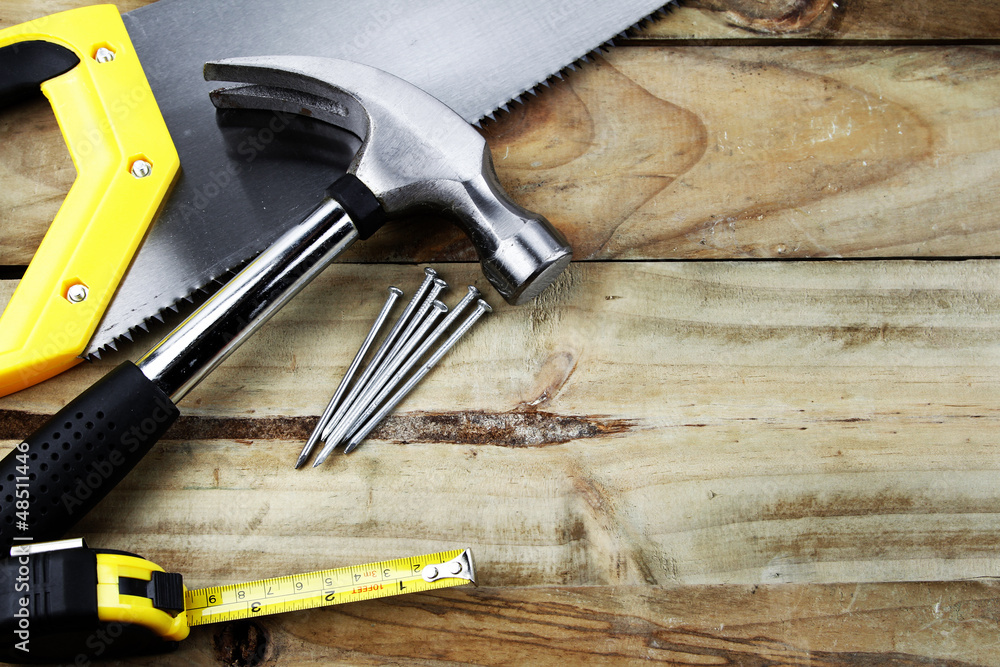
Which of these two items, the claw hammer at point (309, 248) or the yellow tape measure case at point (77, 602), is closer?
the yellow tape measure case at point (77, 602)

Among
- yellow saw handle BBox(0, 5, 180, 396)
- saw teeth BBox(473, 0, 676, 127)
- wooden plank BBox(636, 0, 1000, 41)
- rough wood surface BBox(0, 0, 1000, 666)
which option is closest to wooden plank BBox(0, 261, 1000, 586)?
rough wood surface BBox(0, 0, 1000, 666)

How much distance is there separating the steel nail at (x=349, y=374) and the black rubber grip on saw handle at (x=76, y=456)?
0.24 meters

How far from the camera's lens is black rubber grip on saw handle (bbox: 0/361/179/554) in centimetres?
104

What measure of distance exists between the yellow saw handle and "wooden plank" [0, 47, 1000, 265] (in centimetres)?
18

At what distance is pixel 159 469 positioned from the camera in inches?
49.3

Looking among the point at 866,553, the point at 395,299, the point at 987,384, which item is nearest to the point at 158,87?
the point at 395,299

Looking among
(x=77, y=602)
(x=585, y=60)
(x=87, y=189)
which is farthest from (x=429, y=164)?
(x=77, y=602)

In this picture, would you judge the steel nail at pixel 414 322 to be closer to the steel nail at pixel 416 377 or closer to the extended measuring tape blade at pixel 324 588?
the steel nail at pixel 416 377

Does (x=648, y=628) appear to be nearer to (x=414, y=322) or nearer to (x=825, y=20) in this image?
(x=414, y=322)

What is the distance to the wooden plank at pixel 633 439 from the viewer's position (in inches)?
48.8

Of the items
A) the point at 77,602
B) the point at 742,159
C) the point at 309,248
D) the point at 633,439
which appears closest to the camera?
the point at 77,602

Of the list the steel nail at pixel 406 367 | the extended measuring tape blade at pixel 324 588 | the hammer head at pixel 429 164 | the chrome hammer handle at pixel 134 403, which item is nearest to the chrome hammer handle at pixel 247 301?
the chrome hammer handle at pixel 134 403

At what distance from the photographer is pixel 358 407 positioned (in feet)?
4.17

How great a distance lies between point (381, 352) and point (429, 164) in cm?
35
